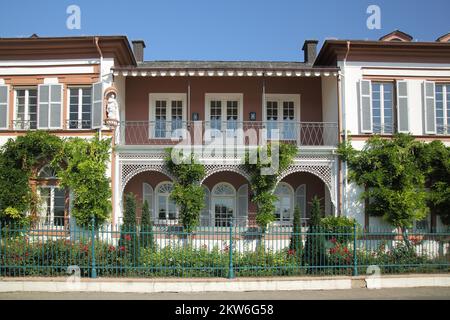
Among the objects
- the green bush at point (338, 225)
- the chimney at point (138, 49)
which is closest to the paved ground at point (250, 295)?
the green bush at point (338, 225)

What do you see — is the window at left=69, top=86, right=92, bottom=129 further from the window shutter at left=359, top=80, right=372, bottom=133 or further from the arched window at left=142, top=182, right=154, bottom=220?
Result: the window shutter at left=359, top=80, right=372, bottom=133

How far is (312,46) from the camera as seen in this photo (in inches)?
765

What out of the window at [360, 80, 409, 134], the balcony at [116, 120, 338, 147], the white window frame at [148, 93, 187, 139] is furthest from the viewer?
the white window frame at [148, 93, 187, 139]

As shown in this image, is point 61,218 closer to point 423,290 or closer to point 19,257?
point 19,257

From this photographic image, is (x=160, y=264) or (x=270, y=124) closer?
(x=160, y=264)

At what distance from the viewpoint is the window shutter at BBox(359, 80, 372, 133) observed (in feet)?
49.3

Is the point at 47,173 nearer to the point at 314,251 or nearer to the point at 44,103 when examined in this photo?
the point at 44,103

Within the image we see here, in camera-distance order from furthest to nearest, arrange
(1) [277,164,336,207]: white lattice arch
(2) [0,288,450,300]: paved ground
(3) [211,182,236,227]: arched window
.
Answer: (3) [211,182,236,227]: arched window → (1) [277,164,336,207]: white lattice arch → (2) [0,288,450,300]: paved ground

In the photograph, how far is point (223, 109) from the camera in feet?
56.1

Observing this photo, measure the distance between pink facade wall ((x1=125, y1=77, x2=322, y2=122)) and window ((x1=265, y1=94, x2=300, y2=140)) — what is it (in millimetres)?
244

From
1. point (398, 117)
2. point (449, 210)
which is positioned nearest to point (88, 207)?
point (398, 117)

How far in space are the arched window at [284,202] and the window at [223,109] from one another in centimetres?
304

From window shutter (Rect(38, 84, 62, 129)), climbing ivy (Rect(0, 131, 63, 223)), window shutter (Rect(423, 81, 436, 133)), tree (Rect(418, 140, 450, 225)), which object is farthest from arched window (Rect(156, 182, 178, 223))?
window shutter (Rect(423, 81, 436, 133))
